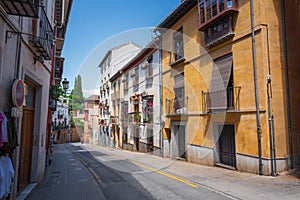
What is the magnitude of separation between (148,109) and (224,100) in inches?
332

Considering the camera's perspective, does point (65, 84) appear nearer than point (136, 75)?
Yes

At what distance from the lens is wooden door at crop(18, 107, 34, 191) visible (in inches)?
230

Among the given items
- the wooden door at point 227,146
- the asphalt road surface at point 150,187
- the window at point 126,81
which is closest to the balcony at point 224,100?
the wooden door at point 227,146

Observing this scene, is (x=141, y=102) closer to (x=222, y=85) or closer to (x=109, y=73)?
(x=222, y=85)

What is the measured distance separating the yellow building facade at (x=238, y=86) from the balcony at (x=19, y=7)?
754cm

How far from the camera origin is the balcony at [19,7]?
11.9 feet

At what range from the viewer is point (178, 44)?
14000mm


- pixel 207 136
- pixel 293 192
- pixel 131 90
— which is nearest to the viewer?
pixel 293 192

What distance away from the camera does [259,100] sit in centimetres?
824

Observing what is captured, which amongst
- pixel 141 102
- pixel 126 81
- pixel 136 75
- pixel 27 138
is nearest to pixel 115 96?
pixel 126 81

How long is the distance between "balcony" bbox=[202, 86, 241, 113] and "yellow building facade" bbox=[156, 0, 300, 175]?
1.6 inches

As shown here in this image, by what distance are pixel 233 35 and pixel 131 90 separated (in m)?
13.3

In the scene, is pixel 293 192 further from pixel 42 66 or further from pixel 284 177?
pixel 42 66

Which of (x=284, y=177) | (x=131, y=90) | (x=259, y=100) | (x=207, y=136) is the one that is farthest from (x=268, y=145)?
(x=131, y=90)
